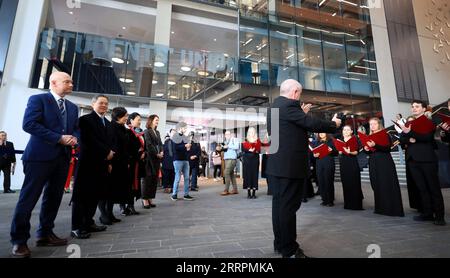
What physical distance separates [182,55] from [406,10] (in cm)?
1209

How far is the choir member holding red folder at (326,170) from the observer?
455 cm

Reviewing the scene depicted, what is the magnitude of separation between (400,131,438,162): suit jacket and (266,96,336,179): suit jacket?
211 centimetres

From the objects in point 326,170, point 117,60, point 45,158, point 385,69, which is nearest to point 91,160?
point 45,158

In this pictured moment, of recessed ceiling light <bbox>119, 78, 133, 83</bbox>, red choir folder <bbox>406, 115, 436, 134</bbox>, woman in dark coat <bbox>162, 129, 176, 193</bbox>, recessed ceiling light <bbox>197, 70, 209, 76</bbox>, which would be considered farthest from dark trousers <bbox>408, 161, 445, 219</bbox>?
recessed ceiling light <bbox>119, 78, 133, 83</bbox>

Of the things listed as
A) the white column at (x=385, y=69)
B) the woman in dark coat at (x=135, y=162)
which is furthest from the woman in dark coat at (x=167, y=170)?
the white column at (x=385, y=69)

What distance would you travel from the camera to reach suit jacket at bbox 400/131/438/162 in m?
3.18

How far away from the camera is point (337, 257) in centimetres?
193

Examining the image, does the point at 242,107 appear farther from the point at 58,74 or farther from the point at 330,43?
the point at 58,74

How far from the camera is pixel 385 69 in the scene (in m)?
12.2

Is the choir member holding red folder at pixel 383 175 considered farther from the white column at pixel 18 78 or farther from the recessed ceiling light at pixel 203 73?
the white column at pixel 18 78

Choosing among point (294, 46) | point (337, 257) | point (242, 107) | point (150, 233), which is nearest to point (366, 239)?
point (337, 257)

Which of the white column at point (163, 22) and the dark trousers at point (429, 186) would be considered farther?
the white column at point (163, 22)

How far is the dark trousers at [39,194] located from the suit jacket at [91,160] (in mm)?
212

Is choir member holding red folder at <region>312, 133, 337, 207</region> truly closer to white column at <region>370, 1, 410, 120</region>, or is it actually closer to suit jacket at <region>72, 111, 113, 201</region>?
suit jacket at <region>72, 111, 113, 201</region>
